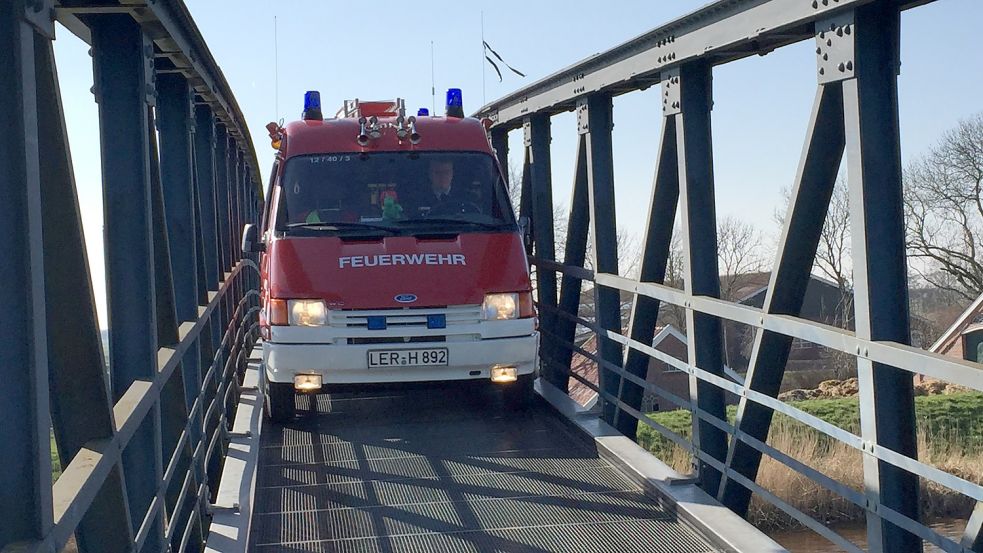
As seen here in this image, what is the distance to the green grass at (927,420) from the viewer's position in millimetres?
26672

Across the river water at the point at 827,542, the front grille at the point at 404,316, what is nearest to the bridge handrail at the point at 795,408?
the front grille at the point at 404,316

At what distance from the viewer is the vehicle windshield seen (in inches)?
348

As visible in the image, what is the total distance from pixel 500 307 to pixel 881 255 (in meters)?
4.03

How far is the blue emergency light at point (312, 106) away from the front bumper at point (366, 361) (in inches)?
91.4

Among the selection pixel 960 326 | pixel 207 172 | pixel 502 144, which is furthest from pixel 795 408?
pixel 960 326

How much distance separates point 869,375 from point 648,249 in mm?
3073

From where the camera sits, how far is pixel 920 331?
5594cm

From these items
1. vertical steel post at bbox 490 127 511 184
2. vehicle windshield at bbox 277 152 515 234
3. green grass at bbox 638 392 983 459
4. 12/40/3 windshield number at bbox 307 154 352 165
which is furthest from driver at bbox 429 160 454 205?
green grass at bbox 638 392 983 459

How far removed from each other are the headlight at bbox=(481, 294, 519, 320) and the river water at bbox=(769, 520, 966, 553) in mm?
13212

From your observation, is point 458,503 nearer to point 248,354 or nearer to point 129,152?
point 129,152

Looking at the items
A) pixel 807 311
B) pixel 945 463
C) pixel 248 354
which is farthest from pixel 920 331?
pixel 248 354

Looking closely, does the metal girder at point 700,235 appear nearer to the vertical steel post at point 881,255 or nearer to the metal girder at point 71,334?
the vertical steel post at point 881,255

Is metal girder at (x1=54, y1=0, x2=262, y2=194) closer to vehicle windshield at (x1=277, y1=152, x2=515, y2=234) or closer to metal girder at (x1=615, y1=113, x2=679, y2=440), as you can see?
vehicle windshield at (x1=277, y1=152, x2=515, y2=234)

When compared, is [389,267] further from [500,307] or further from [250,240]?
[250,240]
